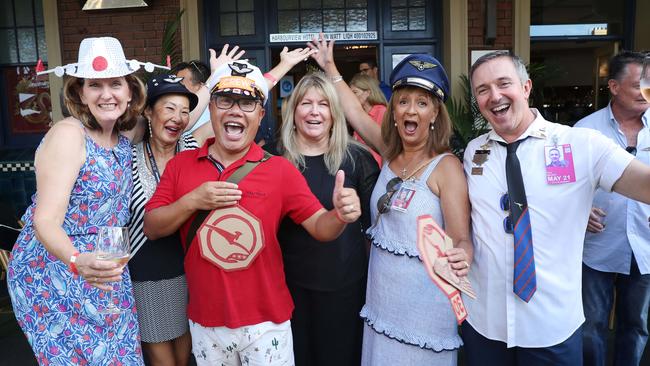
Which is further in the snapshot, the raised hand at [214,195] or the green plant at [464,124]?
the green plant at [464,124]

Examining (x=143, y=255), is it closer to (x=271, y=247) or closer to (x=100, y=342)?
(x=100, y=342)

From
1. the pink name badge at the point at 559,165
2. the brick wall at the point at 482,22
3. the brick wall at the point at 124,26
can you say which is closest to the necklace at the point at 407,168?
the pink name badge at the point at 559,165

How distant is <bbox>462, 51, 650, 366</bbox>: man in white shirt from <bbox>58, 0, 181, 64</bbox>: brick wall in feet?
17.0

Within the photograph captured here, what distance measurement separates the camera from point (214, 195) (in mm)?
2053

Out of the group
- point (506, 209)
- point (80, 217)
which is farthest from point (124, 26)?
point (506, 209)

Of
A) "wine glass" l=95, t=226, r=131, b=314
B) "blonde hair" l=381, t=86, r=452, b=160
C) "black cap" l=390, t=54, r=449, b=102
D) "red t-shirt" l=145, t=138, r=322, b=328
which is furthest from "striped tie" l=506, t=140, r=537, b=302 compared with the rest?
"wine glass" l=95, t=226, r=131, b=314

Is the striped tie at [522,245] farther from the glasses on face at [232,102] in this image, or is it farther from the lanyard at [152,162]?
the lanyard at [152,162]

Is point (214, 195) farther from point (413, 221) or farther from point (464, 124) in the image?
point (464, 124)

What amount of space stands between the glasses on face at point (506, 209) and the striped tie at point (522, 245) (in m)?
0.02

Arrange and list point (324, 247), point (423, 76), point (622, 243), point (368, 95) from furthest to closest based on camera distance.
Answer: point (368, 95)
point (622, 243)
point (324, 247)
point (423, 76)

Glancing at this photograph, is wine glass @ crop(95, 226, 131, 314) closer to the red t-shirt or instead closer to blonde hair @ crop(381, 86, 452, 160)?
the red t-shirt

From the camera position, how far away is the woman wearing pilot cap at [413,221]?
2.27 metres

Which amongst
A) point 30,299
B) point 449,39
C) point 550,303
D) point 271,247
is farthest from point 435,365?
point 449,39

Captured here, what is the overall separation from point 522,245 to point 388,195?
2.05 feet
